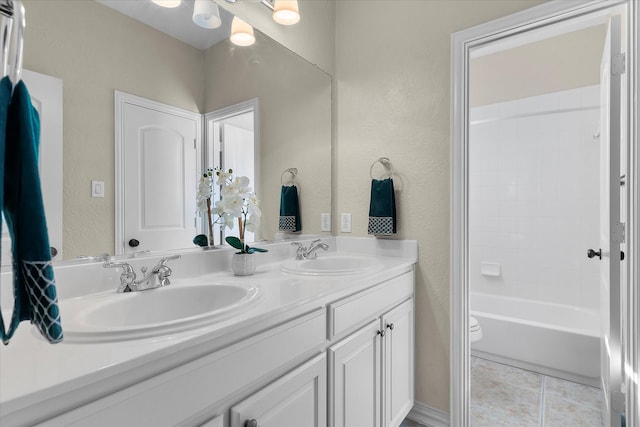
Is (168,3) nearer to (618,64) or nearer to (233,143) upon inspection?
(233,143)

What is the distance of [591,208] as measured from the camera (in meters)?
2.68

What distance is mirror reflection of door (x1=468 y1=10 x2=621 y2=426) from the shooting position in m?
2.15

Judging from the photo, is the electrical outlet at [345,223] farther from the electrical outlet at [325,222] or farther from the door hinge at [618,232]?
the door hinge at [618,232]

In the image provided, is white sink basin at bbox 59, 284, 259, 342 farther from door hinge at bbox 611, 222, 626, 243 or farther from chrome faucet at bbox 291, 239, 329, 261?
door hinge at bbox 611, 222, 626, 243

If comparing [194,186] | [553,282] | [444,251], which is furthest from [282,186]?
[553,282]

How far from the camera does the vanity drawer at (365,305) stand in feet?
3.88

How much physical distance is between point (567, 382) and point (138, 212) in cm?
261

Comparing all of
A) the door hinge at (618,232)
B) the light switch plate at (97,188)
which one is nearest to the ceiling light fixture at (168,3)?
the light switch plate at (97,188)

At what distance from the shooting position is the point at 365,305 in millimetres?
1346

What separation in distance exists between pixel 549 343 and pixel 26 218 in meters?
2.70

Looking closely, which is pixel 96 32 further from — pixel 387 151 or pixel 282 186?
pixel 387 151

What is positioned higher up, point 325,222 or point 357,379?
point 325,222

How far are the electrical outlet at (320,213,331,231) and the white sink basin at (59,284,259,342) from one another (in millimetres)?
987

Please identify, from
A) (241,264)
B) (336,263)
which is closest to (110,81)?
(241,264)
